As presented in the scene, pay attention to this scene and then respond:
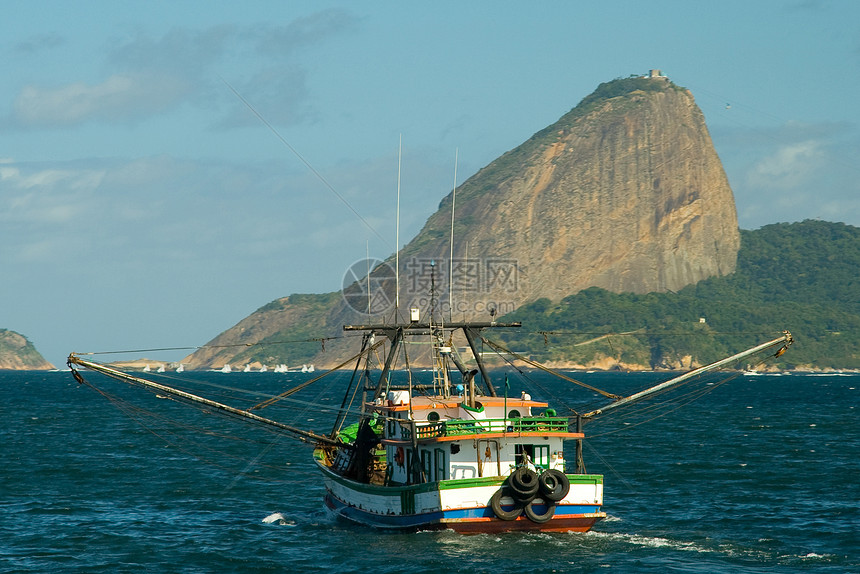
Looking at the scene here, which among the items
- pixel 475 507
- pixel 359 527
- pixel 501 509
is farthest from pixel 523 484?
pixel 359 527

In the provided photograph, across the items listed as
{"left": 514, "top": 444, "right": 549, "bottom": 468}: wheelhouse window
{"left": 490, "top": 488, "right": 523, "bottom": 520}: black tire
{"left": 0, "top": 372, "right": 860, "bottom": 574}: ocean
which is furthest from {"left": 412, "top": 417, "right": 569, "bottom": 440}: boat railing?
{"left": 0, "top": 372, "right": 860, "bottom": 574}: ocean

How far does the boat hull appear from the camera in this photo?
121 feet

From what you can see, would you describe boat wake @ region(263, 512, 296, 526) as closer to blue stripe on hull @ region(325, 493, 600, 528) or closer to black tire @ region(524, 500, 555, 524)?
blue stripe on hull @ region(325, 493, 600, 528)

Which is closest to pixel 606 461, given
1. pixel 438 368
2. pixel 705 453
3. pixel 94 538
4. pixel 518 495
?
pixel 705 453

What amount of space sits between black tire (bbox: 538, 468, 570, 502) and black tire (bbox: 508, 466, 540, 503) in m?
0.26

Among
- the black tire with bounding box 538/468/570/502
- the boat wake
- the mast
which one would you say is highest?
the mast

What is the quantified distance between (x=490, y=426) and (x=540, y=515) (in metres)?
→ 3.58

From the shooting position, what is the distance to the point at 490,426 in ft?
126

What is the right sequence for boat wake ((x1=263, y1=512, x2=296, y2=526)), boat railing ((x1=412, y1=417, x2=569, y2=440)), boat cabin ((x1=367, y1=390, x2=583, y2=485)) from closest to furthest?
boat railing ((x1=412, y1=417, x2=569, y2=440)) → boat cabin ((x1=367, y1=390, x2=583, y2=485)) → boat wake ((x1=263, y1=512, x2=296, y2=526))

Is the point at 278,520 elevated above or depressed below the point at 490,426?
below

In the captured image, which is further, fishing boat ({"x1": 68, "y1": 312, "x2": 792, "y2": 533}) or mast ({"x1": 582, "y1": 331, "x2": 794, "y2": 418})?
mast ({"x1": 582, "y1": 331, "x2": 794, "y2": 418})

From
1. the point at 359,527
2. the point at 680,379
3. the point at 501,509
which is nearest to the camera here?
the point at 501,509

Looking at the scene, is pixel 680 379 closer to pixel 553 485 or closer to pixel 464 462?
pixel 553 485

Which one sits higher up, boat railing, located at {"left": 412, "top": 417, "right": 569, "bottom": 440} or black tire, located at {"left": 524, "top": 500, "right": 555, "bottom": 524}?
boat railing, located at {"left": 412, "top": 417, "right": 569, "bottom": 440}
